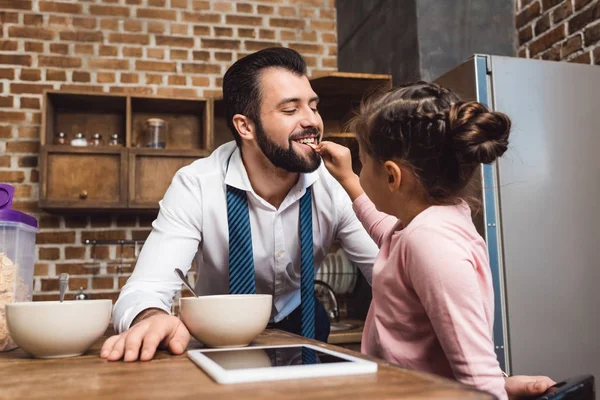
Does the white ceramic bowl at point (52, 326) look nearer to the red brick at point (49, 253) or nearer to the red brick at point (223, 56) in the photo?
the red brick at point (49, 253)

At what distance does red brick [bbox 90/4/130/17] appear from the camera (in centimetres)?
311

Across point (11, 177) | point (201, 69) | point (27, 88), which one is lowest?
point (11, 177)

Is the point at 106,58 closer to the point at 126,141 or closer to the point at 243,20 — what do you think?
the point at 126,141

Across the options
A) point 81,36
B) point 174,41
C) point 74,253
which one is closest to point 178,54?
point 174,41

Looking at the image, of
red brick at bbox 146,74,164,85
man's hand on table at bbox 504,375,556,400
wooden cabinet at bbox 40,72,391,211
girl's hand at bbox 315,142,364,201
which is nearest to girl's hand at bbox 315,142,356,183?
girl's hand at bbox 315,142,364,201

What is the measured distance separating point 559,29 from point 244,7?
5.60 ft

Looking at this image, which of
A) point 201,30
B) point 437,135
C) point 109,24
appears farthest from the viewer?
point 201,30

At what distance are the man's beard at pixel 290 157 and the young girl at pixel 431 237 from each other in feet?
1.90

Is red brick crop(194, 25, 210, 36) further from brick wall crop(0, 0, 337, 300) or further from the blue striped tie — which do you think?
the blue striped tie

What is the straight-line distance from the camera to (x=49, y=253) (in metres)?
2.92

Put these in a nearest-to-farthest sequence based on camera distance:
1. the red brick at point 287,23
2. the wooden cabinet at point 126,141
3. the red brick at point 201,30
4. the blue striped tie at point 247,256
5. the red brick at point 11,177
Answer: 1. the blue striped tie at point 247,256
2. the wooden cabinet at point 126,141
3. the red brick at point 11,177
4. the red brick at point 201,30
5. the red brick at point 287,23

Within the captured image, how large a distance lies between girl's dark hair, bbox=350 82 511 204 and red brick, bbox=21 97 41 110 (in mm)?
2429

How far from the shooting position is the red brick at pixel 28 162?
116 inches

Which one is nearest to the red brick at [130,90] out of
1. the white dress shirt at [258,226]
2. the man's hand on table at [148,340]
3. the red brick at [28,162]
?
the red brick at [28,162]
